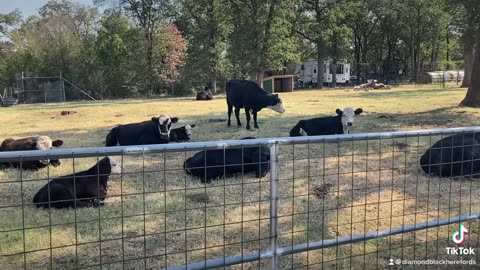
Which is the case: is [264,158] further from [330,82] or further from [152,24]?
[330,82]

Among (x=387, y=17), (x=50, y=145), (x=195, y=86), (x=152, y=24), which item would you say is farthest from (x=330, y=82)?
(x=50, y=145)

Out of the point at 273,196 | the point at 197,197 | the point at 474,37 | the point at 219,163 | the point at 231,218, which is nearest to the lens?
the point at 273,196

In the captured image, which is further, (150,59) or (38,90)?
(150,59)

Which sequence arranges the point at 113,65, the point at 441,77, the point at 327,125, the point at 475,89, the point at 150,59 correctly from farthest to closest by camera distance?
the point at 441,77
the point at 113,65
the point at 150,59
the point at 475,89
the point at 327,125

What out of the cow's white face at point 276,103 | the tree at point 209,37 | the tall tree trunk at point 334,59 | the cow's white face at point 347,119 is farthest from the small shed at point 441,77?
the cow's white face at point 347,119

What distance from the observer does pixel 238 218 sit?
507cm

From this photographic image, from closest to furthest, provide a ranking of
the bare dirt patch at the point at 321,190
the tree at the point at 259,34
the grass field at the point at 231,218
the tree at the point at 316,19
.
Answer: the grass field at the point at 231,218 < the bare dirt patch at the point at 321,190 < the tree at the point at 259,34 < the tree at the point at 316,19

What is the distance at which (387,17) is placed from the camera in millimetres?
57438

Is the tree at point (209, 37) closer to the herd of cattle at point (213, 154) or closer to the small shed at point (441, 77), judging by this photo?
the small shed at point (441, 77)

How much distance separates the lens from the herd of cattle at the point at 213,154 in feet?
16.9

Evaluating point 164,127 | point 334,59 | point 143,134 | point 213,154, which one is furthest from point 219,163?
point 334,59

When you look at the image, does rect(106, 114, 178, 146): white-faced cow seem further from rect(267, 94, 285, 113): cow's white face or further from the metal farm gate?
the metal farm gate

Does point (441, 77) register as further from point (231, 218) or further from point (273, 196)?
point (273, 196)

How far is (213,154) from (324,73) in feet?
185
